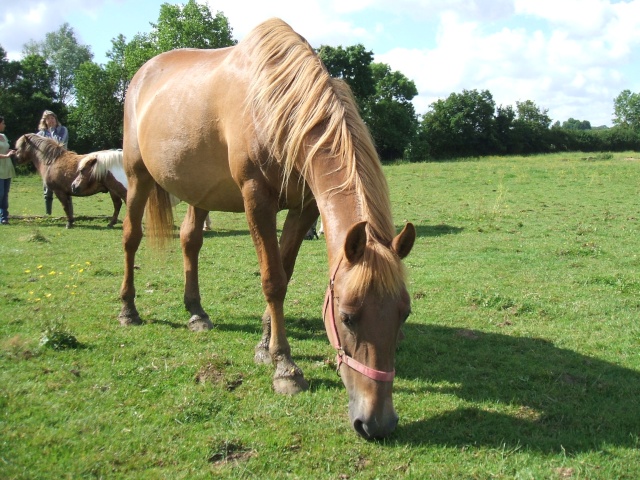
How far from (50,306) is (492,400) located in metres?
4.68

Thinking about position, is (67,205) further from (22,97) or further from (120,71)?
(120,71)

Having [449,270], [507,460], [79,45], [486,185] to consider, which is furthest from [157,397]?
[79,45]

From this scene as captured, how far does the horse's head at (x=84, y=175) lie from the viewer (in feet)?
40.9

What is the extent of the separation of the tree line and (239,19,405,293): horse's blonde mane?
39.9 metres

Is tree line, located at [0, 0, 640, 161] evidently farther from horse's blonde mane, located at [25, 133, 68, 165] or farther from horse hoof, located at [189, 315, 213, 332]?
horse hoof, located at [189, 315, 213, 332]

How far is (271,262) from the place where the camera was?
4031 mm

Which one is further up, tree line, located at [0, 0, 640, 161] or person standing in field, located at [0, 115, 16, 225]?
tree line, located at [0, 0, 640, 161]

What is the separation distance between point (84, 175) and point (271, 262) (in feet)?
33.0

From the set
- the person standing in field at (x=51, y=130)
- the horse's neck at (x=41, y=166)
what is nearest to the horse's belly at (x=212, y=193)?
the horse's neck at (x=41, y=166)

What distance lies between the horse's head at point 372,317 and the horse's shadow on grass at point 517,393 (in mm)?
403

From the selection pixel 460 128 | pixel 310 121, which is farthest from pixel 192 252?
pixel 460 128

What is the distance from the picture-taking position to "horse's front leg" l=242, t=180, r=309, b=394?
3949 millimetres

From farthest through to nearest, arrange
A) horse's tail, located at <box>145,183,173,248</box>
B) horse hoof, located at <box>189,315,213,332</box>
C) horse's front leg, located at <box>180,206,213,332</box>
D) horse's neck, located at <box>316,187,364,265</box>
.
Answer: horse's tail, located at <box>145,183,173,248</box>
horse's front leg, located at <box>180,206,213,332</box>
horse hoof, located at <box>189,315,213,332</box>
horse's neck, located at <box>316,187,364,265</box>

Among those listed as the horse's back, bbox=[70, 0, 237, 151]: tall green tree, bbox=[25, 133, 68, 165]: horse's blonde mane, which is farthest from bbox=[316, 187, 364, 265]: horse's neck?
bbox=[70, 0, 237, 151]: tall green tree
